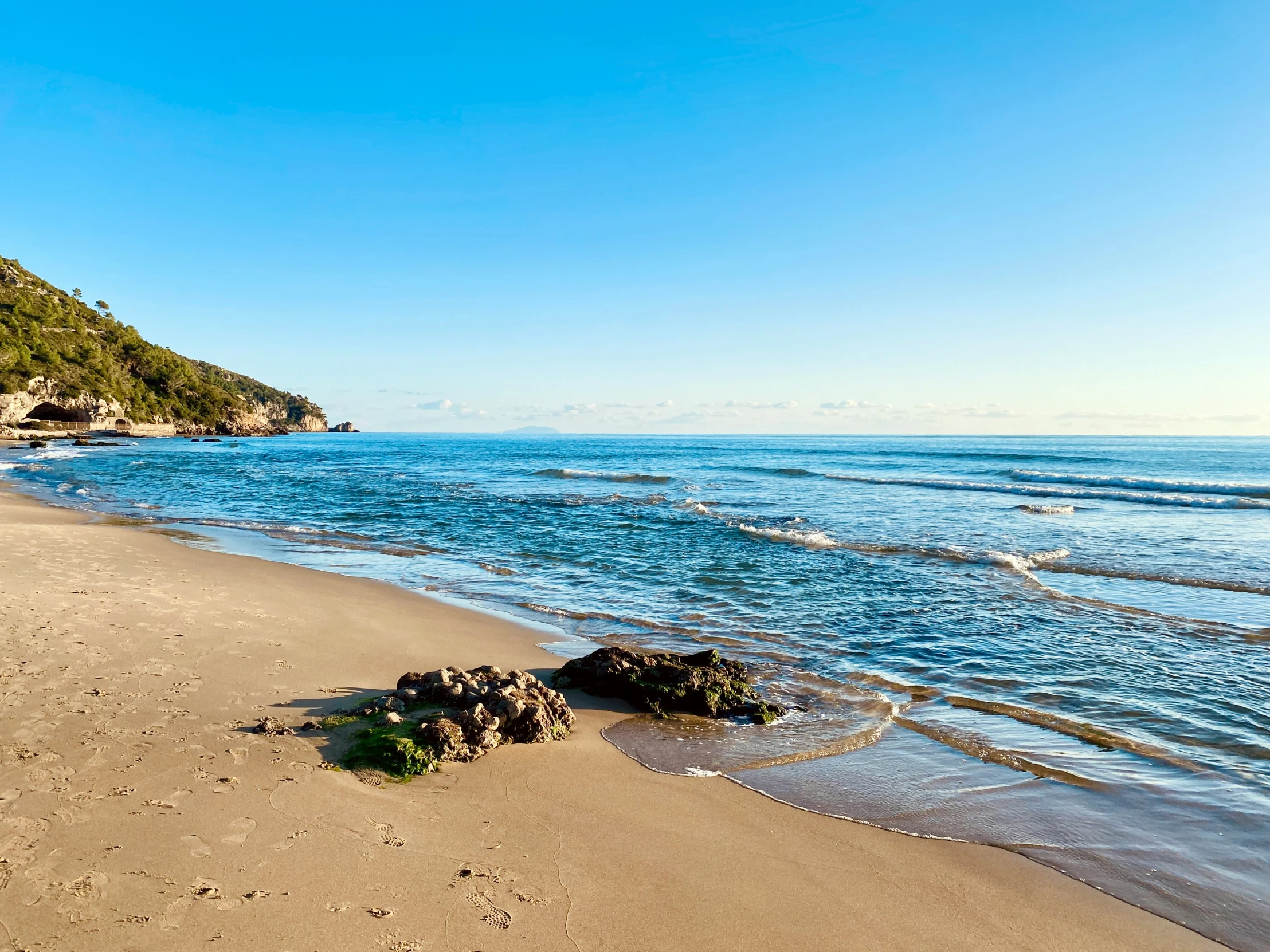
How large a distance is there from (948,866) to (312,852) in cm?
386

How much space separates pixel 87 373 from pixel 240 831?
324 feet

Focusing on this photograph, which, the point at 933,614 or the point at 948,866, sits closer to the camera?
the point at 948,866

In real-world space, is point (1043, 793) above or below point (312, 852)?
below

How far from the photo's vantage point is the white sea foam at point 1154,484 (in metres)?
33.4

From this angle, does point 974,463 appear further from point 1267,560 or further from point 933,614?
point 933,614

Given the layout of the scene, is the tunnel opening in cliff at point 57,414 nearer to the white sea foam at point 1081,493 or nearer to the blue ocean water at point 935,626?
the blue ocean water at point 935,626

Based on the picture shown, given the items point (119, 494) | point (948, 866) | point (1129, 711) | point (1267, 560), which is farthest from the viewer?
point (119, 494)

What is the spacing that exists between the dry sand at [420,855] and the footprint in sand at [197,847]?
0.07 ft

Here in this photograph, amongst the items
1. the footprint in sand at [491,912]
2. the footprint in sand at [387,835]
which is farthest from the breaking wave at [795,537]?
the footprint in sand at [491,912]

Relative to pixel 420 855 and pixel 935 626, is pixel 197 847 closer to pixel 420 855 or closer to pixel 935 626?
pixel 420 855

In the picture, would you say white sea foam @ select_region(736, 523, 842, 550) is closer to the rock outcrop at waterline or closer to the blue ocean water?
the blue ocean water

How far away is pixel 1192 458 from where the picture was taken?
61.7 m

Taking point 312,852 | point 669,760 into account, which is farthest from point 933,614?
point 312,852

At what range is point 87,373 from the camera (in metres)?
78.5
